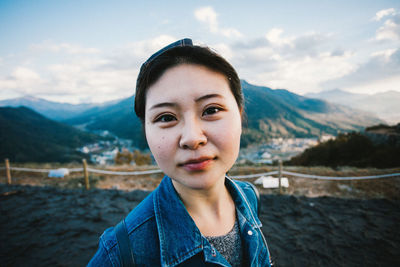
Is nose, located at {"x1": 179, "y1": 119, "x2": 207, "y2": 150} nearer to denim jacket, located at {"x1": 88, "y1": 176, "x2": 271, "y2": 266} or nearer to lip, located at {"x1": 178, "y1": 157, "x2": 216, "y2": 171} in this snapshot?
lip, located at {"x1": 178, "y1": 157, "x2": 216, "y2": 171}

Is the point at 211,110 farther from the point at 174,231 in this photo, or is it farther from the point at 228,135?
the point at 174,231

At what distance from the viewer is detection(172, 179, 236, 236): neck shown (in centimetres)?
96

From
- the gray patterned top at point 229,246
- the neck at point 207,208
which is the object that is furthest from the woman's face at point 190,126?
the gray patterned top at point 229,246

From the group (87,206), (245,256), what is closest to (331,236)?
(245,256)

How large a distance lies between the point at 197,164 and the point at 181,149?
0.31 ft

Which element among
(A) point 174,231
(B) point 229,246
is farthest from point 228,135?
(B) point 229,246

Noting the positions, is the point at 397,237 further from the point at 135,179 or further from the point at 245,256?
the point at 135,179

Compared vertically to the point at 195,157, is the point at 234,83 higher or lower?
higher

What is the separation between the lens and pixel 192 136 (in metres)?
0.72

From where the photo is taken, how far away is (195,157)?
0.74 m

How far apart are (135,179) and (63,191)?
260 centimetres

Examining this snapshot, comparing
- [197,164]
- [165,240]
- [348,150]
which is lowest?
[348,150]

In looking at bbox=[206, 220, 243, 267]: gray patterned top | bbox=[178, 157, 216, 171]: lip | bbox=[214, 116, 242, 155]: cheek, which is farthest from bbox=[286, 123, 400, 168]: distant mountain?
bbox=[178, 157, 216, 171]: lip

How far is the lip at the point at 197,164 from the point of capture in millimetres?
757
